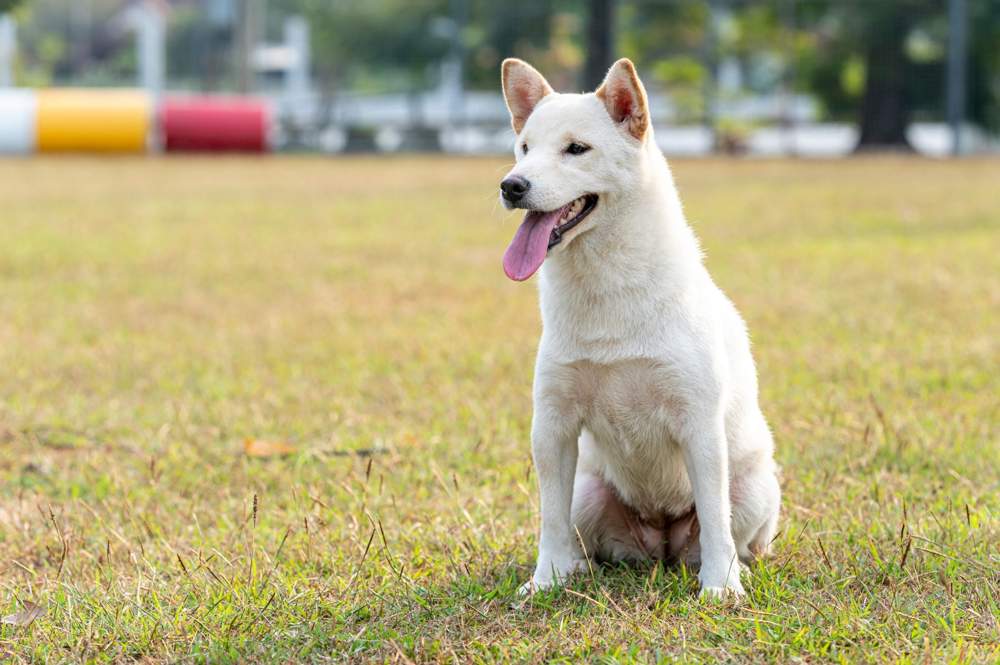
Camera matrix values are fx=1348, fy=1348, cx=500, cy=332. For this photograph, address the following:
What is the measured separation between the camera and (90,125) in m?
21.1

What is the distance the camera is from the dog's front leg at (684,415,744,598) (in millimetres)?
3070

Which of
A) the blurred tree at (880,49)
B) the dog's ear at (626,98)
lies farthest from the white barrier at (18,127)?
the dog's ear at (626,98)

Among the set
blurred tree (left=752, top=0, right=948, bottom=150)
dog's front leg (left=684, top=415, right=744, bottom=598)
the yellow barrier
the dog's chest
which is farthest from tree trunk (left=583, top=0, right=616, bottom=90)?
dog's front leg (left=684, top=415, right=744, bottom=598)

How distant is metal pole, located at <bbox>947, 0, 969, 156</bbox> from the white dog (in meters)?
21.3

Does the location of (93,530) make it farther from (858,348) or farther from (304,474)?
(858,348)

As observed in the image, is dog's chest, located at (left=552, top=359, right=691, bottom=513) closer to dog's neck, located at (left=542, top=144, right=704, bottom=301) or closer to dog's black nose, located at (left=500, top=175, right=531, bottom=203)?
dog's neck, located at (left=542, top=144, right=704, bottom=301)

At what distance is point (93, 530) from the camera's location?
3873 mm

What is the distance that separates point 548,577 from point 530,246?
795 mm

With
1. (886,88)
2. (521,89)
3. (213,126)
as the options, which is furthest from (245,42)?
(521,89)

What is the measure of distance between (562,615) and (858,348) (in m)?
3.67

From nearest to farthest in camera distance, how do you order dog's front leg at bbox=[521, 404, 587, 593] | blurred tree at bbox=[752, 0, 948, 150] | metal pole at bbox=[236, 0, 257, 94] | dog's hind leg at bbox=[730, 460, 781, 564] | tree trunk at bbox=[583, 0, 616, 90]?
dog's front leg at bbox=[521, 404, 587, 593], dog's hind leg at bbox=[730, 460, 781, 564], tree trunk at bbox=[583, 0, 616, 90], blurred tree at bbox=[752, 0, 948, 150], metal pole at bbox=[236, 0, 257, 94]

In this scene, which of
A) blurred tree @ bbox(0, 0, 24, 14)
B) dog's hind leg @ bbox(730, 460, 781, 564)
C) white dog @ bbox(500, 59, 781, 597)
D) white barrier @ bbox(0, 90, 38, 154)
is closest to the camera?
white dog @ bbox(500, 59, 781, 597)

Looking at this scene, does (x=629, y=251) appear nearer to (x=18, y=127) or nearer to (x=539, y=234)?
(x=539, y=234)

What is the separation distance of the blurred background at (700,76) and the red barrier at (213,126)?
66mm
